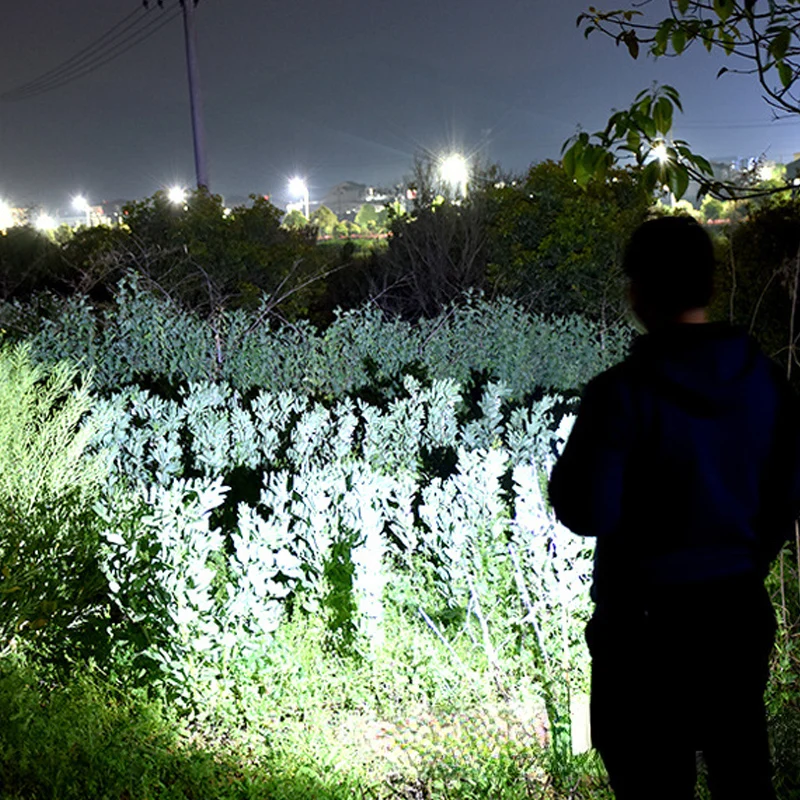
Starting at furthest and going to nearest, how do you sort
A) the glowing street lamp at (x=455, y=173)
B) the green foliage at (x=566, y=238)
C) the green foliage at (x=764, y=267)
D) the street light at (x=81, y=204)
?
the street light at (x=81, y=204) < the glowing street lamp at (x=455, y=173) < the green foliage at (x=566, y=238) < the green foliage at (x=764, y=267)

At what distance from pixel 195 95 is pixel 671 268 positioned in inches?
945

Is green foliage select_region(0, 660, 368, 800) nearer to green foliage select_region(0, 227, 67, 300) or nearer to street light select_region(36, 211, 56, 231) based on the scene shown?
green foliage select_region(0, 227, 67, 300)

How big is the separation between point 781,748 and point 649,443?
173cm

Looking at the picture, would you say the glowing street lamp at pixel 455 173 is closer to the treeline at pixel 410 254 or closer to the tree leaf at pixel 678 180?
the treeline at pixel 410 254

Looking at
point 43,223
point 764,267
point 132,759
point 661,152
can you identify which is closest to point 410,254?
point 764,267

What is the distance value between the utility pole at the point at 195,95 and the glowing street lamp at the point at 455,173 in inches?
316

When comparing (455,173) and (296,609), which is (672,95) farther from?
(455,173)

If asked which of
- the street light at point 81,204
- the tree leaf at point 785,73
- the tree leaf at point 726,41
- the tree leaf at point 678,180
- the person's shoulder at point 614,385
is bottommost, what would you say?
the person's shoulder at point 614,385

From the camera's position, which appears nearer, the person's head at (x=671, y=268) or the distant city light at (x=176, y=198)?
the person's head at (x=671, y=268)

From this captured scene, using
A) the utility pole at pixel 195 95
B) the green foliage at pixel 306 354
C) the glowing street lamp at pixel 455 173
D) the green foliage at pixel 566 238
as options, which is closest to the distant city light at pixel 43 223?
the utility pole at pixel 195 95

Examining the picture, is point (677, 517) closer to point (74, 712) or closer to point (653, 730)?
point (653, 730)

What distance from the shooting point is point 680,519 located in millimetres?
1743

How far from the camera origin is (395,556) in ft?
14.2

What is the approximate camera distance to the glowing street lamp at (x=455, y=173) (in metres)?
17.6
